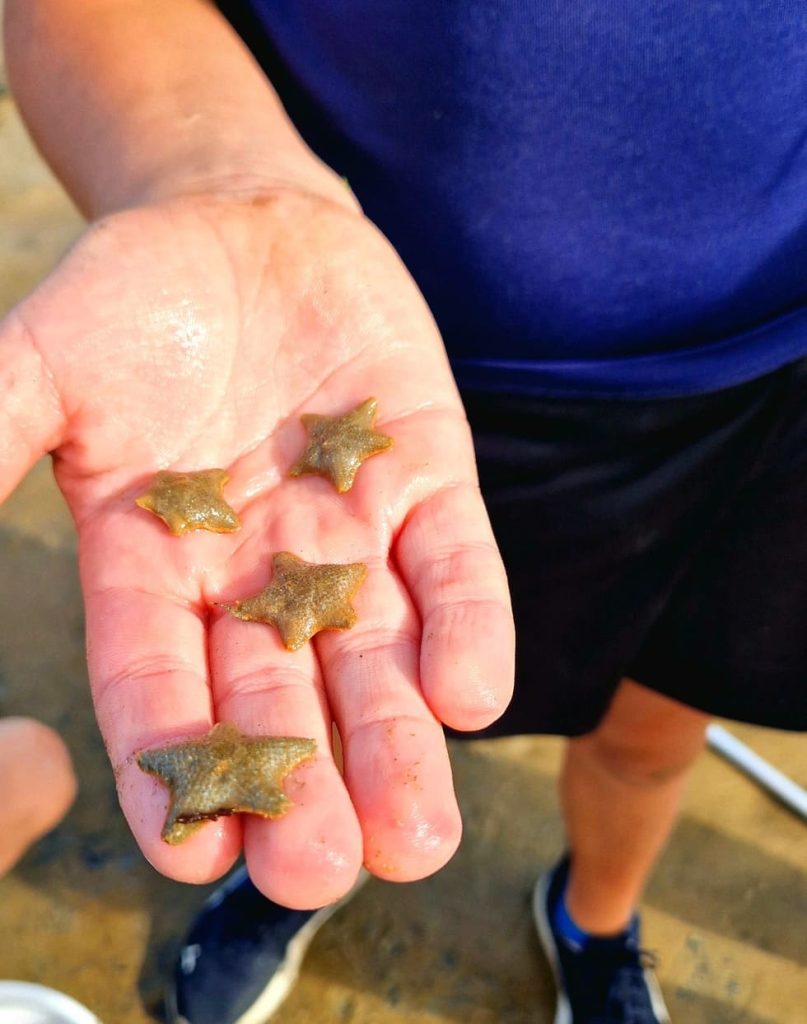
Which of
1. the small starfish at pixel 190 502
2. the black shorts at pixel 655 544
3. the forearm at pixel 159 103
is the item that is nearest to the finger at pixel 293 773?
the small starfish at pixel 190 502

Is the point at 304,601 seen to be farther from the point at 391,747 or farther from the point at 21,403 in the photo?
the point at 21,403

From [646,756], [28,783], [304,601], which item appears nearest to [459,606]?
[304,601]

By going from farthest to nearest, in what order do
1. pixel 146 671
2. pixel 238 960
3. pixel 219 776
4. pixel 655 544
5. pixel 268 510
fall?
pixel 238 960 → pixel 655 544 → pixel 268 510 → pixel 146 671 → pixel 219 776

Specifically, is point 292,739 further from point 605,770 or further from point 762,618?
point 605,770

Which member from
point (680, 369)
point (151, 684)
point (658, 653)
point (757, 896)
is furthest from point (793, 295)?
point (757, 896)

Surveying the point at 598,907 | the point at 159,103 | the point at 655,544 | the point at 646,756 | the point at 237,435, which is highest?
A: the point at 159,103

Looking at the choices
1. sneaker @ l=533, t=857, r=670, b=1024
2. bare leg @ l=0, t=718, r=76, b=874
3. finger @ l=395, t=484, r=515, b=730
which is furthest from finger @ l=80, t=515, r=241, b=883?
sneaker @ l=533, t=857, r=670, b=1024

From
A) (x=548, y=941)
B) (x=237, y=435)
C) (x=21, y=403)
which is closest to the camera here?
(x=21, y=403)
